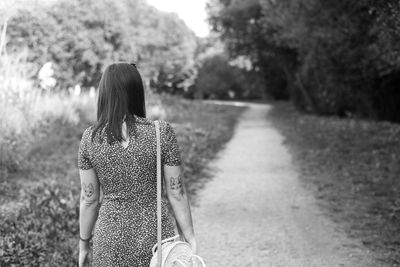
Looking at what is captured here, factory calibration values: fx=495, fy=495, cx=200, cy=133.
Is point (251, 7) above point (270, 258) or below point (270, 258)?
above

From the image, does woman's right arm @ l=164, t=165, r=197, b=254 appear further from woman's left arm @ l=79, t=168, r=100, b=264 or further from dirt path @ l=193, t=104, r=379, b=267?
dirt path @ l=193, t=104, r=379, b=267

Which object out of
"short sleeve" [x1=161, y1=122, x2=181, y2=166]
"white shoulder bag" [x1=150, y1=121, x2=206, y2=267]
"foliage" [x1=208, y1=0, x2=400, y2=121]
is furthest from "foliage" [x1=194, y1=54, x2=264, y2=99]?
"white shoulder bag" [x1=150, y1=121, x2=206, y2=267]

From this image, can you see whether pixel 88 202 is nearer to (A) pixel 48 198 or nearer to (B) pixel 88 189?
(B) pixel 88 189

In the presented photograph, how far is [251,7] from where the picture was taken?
28219 mm

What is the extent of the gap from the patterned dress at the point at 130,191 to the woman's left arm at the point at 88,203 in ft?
0.30

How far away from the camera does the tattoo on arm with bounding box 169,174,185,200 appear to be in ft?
8.87

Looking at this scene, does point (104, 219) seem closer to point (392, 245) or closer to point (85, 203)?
point (85, 203)

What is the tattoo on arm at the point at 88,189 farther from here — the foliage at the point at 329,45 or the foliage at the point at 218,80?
the foliage at the point at 218,80

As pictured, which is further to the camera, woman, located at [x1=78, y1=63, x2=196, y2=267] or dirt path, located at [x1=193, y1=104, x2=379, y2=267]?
dirt path, located at [x1=193, y1=104, x2=379, y2=267]

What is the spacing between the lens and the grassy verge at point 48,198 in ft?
15.7

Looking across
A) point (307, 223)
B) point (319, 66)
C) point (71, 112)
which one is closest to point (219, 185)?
point (307, 223)

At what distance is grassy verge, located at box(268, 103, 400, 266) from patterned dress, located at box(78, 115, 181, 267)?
3.48 m

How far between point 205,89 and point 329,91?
34.9 metres

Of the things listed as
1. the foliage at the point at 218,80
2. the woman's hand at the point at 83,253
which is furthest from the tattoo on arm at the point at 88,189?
the foliage at the point at 218,80
